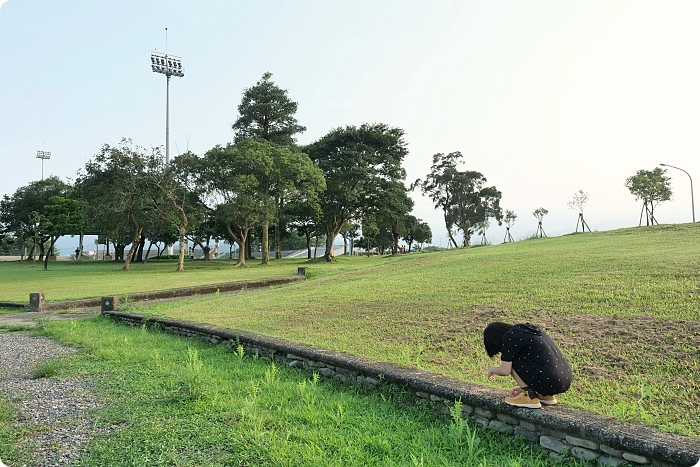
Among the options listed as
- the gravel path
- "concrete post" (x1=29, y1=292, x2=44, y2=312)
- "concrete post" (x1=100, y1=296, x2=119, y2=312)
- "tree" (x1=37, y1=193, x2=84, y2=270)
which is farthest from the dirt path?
"tree" (x1=37, y1=193, x2=84, y2=270)

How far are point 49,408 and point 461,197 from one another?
4607 cm

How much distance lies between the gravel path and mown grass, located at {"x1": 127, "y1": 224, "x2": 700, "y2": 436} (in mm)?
2641

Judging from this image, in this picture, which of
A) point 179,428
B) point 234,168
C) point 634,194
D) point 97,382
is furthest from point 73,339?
point 634,194

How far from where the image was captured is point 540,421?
3102 mm

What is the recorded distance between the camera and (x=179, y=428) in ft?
12.1

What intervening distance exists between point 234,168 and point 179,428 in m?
26.5

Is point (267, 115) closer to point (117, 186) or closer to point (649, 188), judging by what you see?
point (117, 186)

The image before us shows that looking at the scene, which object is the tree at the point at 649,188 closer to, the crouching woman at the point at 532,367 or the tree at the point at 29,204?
the crouching woman at the point at 532,367

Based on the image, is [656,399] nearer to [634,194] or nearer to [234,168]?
[234,168]

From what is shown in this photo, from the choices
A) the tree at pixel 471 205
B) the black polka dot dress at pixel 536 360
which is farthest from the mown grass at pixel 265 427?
the tree at pixel 471 205

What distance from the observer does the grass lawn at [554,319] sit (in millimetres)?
3926

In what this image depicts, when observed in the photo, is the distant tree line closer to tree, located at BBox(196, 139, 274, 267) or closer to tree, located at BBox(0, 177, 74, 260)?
tree, located at BBox(196, 139, 274, 267)

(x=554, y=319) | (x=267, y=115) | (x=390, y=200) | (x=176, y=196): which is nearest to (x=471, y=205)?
(x=390, y=200)

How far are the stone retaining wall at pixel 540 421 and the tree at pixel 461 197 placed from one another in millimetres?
42597
